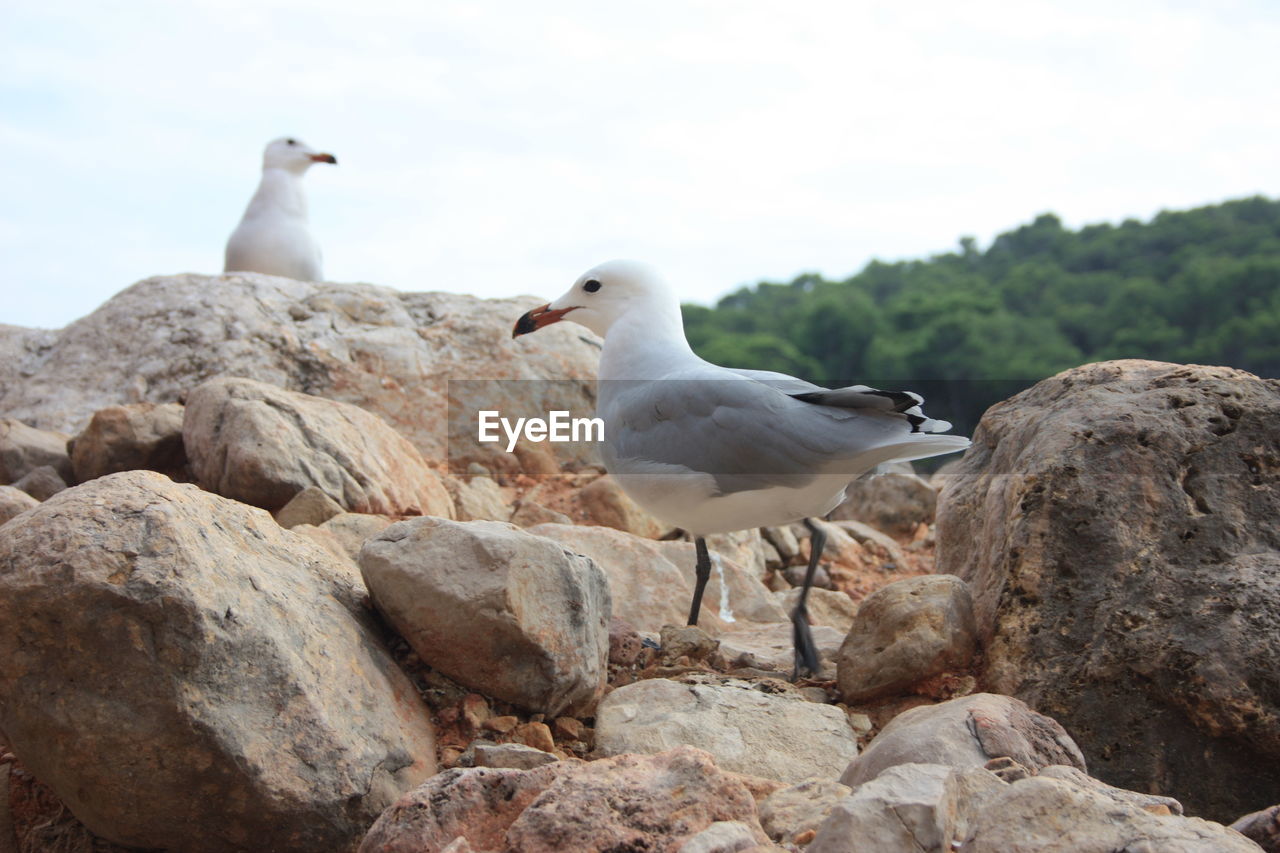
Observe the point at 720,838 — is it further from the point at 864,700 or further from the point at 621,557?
the point at 621,557

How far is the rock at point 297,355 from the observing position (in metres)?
7.33

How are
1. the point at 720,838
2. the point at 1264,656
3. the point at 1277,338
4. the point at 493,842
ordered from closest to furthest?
the point at 720,838, the point at 493,842, the point at 1264,656, the point at 1277,338

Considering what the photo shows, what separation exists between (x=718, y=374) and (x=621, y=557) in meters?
1.27

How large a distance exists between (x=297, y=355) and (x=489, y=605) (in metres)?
4.52

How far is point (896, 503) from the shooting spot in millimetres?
8750

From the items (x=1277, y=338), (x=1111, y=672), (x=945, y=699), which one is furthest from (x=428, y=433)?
(x=1277, y=338)

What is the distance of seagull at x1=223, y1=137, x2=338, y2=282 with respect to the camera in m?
9.51

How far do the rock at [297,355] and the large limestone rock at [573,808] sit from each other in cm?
494

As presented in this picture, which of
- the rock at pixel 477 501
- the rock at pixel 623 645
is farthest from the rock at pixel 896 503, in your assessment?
the rock at pixel 623 645

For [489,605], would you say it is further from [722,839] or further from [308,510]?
[308,510]

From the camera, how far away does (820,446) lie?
440cm

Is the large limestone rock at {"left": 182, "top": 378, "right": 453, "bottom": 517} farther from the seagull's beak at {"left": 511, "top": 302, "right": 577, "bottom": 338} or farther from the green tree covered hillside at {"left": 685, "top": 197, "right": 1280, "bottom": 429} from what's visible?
the green tree covered hillside at {"left": 685, "top": 197, "right": 1280, "bottom": 429}

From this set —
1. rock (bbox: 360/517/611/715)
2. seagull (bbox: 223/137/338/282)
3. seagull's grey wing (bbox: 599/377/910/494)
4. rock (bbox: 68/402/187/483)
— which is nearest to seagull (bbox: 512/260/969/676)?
seagull's grey wing (bbox: 599/377/910/494)

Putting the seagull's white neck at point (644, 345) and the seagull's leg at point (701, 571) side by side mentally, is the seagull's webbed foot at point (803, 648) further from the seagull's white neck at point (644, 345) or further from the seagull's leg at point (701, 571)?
the seagull's white neck at point (644, 345)
